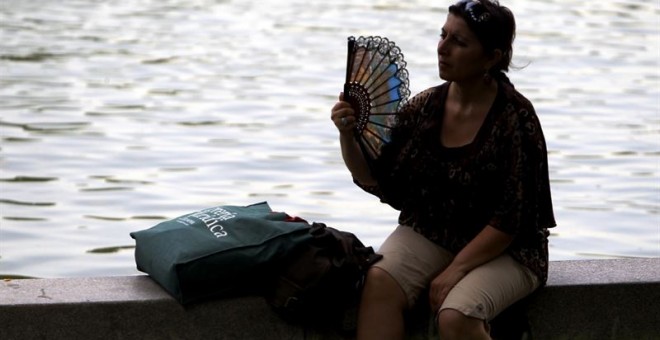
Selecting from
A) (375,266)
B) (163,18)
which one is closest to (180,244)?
(375,266)

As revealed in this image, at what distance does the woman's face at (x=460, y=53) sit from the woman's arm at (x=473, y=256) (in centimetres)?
53

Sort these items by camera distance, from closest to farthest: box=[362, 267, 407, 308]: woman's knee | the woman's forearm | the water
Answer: box=[362, 267, 407, 308]: woman's knee → the woman's forearm → the water

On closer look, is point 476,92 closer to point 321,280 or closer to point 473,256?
point 473,256

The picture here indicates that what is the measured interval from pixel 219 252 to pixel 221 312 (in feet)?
0.86

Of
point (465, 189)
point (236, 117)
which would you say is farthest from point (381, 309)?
point (236, 117)

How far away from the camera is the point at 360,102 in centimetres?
480

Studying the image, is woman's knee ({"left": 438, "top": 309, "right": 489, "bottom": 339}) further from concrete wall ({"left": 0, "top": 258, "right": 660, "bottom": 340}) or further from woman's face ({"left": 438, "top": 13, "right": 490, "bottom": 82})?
woman's face ({"left": 438, "top": 13, "right": 490, "bottom": 82})

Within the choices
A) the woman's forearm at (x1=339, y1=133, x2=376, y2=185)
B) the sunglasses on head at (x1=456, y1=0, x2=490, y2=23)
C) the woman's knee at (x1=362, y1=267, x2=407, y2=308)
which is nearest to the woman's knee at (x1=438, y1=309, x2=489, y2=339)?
the woman's knee at (x1=362, y1=267, x2=407, y2=308)

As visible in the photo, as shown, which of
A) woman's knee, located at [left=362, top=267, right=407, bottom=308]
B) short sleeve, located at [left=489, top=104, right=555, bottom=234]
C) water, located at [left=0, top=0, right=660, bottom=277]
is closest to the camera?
short sleeve, located at [left=489, top=104, right=555, bottom=234]

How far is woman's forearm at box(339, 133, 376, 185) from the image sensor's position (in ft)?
15.6

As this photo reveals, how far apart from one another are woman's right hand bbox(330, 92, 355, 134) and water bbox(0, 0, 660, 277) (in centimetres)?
260

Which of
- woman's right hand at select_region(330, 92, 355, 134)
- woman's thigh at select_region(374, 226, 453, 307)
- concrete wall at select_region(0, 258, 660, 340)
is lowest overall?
concrete wall at select_region(0, 258, 660, 340)

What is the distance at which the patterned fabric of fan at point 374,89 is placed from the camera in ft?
15.7

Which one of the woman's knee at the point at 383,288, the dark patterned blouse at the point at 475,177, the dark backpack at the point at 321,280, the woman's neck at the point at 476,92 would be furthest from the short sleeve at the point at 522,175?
the dark backpack at the point at 321,280
